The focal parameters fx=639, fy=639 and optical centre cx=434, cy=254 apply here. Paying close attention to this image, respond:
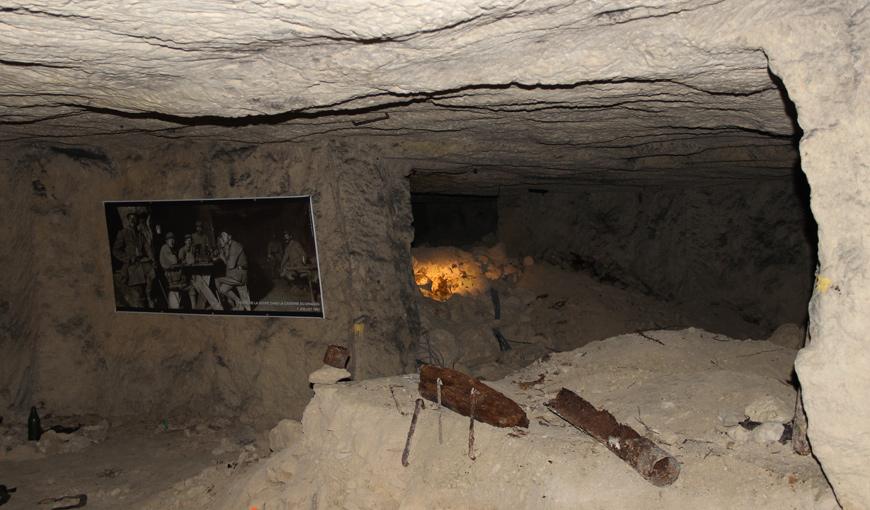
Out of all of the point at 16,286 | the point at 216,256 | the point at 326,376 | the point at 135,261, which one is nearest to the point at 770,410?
the point at 326,376

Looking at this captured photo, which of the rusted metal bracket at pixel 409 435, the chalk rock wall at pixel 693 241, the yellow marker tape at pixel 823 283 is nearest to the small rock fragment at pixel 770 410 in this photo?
the yellow marker tape at pixel 823 283

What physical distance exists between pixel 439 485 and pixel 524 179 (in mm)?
5067

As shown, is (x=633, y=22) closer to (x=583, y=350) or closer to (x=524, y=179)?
(x=583, y=350)

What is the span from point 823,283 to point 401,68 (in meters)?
1.87

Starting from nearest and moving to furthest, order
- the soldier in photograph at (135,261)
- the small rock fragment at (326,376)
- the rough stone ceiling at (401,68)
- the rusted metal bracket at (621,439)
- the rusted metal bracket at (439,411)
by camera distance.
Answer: the rough stone ceiling at (401,68) → the rusted metal bracket at (621,439) → the rusted metal bracket at (439,411) → the small rock fragment at (326,376) → the soldier in photograph at (135,261)

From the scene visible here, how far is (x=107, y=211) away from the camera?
613 cm

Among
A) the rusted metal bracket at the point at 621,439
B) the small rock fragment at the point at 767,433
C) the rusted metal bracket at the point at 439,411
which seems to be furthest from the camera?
the rusted metal bracket at the point at 439,411

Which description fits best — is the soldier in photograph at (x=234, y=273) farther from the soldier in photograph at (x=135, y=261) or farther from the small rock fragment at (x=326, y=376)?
the small rock fragment at (x=326, y=376)

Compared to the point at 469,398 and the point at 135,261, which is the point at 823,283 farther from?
the point at 135,261

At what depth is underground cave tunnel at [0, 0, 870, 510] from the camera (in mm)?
2270

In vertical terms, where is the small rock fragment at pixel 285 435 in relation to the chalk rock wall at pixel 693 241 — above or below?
below

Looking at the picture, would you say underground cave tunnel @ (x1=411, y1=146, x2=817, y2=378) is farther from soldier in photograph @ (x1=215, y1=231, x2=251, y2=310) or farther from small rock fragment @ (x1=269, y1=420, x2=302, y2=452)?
small rock fragment @ (x1=269, y1=420, x2=302, y2=452)

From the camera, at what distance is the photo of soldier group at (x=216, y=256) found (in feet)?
17.8

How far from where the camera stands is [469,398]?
3264mm
